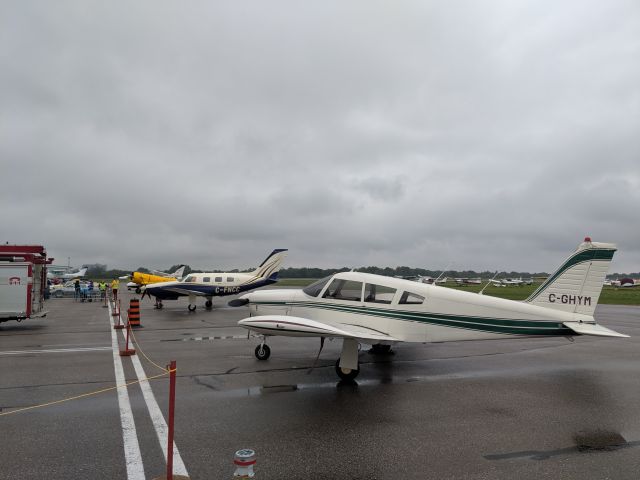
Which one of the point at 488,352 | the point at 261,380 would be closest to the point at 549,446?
the point at 261,380

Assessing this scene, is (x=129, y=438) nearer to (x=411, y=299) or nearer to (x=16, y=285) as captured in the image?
(x=411, y=299)

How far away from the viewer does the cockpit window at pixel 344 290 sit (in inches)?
377

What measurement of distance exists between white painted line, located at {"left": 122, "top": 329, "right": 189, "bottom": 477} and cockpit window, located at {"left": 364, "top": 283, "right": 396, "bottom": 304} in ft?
15.5

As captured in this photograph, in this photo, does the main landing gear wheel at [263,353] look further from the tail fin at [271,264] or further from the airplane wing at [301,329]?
the tail fin at [271,264]

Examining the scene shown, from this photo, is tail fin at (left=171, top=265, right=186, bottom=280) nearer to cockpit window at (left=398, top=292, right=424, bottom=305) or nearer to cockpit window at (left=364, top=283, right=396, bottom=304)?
cockpit window at (left=364, top=283, right=396, bottom=304)

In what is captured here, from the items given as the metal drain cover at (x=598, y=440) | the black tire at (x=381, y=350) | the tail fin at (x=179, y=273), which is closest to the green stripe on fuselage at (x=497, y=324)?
the black tire at (x=381, y=350)

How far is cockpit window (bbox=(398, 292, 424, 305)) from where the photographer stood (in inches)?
363

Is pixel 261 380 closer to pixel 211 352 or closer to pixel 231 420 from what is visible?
pixel 231 420

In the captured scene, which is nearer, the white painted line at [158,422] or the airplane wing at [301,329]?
the white painted line at [158,422]

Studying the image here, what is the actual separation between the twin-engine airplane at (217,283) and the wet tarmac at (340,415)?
1428cm

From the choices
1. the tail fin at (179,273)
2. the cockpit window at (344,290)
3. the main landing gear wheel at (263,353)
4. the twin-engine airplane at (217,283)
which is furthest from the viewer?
the tail fin at (179,273)

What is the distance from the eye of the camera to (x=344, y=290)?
9.70 metres

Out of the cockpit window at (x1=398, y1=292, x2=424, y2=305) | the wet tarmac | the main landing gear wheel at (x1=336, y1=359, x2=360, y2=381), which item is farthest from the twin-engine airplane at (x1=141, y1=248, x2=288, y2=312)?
the main landing gear wheel at (x1=336, y1=359, x2=360, y2=381)

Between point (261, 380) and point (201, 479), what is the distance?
424 cm
